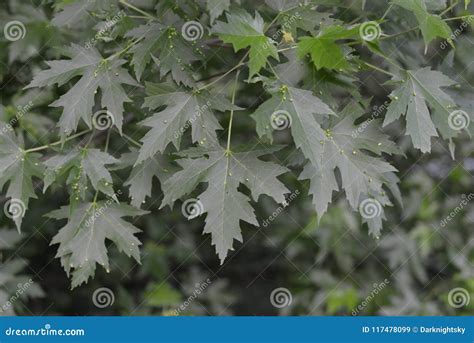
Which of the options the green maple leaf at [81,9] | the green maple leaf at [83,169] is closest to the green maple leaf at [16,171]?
the green maple leaf at [83,169]

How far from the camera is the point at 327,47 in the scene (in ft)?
6.09

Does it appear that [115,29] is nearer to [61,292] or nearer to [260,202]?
[260,202]

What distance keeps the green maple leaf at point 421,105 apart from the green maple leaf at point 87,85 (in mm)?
764

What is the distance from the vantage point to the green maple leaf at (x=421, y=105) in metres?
2.01

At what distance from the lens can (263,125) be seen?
191 cm

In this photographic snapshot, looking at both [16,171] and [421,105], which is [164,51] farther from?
[421,105]

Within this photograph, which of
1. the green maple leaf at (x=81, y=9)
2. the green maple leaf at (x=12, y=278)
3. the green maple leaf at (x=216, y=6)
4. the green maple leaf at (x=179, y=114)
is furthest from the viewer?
the green maple leaf at (x=12, y=278)

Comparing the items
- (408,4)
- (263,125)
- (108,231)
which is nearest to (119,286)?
(108,231)

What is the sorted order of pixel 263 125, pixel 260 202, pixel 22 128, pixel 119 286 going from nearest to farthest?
pixel 263 125, pixel 22 128, pixel 260 202, pixel 119 286

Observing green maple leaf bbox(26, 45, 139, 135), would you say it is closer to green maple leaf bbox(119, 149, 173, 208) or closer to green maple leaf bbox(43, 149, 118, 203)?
green maple leaf bbox(43, 149, 118, 203)

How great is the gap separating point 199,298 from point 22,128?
3.67 ft

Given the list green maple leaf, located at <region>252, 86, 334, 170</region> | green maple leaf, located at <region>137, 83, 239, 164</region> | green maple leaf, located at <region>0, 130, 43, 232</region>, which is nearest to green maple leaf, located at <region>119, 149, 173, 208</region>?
green maple leaf, located at <region>137, 83, 239, 164</region>

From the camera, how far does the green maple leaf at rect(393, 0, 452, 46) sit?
192cm

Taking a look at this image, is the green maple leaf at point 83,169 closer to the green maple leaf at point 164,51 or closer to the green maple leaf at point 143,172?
the green maple leaf at point 143,172
